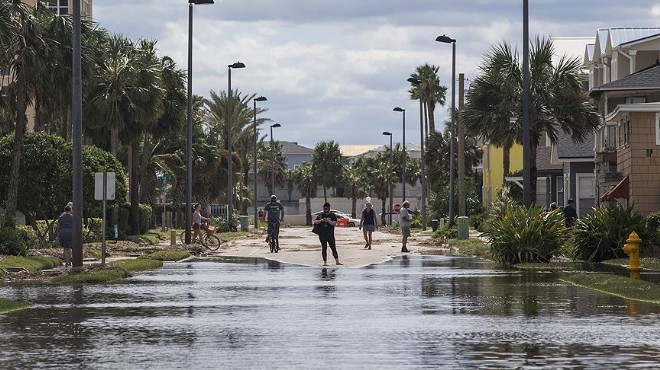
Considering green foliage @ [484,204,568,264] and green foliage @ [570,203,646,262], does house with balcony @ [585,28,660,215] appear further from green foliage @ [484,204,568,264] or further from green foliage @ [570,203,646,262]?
green foliage @ [484,204,568,264]

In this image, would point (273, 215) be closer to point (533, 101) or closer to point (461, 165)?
point (533, 101)

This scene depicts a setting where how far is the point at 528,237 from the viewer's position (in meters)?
37.5

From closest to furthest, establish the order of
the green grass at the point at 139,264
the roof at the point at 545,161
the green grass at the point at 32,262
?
the green grass at the point at 32,262
the green grass at the point at 139,264
the roof at the point at 545,161

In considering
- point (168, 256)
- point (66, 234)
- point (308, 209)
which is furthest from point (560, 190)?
point (308, 209)

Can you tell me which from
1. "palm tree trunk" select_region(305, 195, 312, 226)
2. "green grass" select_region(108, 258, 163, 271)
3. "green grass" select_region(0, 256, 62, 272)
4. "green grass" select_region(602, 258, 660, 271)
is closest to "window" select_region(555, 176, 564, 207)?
"green grass" select_region(602, 258, 660, 271)

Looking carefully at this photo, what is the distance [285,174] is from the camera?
170750 mm

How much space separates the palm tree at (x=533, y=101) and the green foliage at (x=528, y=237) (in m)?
15.8

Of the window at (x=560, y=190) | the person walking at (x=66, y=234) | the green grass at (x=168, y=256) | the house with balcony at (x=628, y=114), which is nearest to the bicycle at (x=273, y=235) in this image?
the green grass at (x=168, y=256)

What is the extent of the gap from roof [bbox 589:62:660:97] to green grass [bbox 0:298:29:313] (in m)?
34.0

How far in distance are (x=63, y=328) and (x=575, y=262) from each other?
71.0ft

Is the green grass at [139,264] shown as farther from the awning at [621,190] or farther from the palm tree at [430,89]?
the palm tree at [430,89]

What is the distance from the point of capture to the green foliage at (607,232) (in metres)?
37.7

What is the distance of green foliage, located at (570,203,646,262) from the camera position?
37.7 metres

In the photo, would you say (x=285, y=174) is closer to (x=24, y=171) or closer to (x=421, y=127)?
(x=421, y=127)
